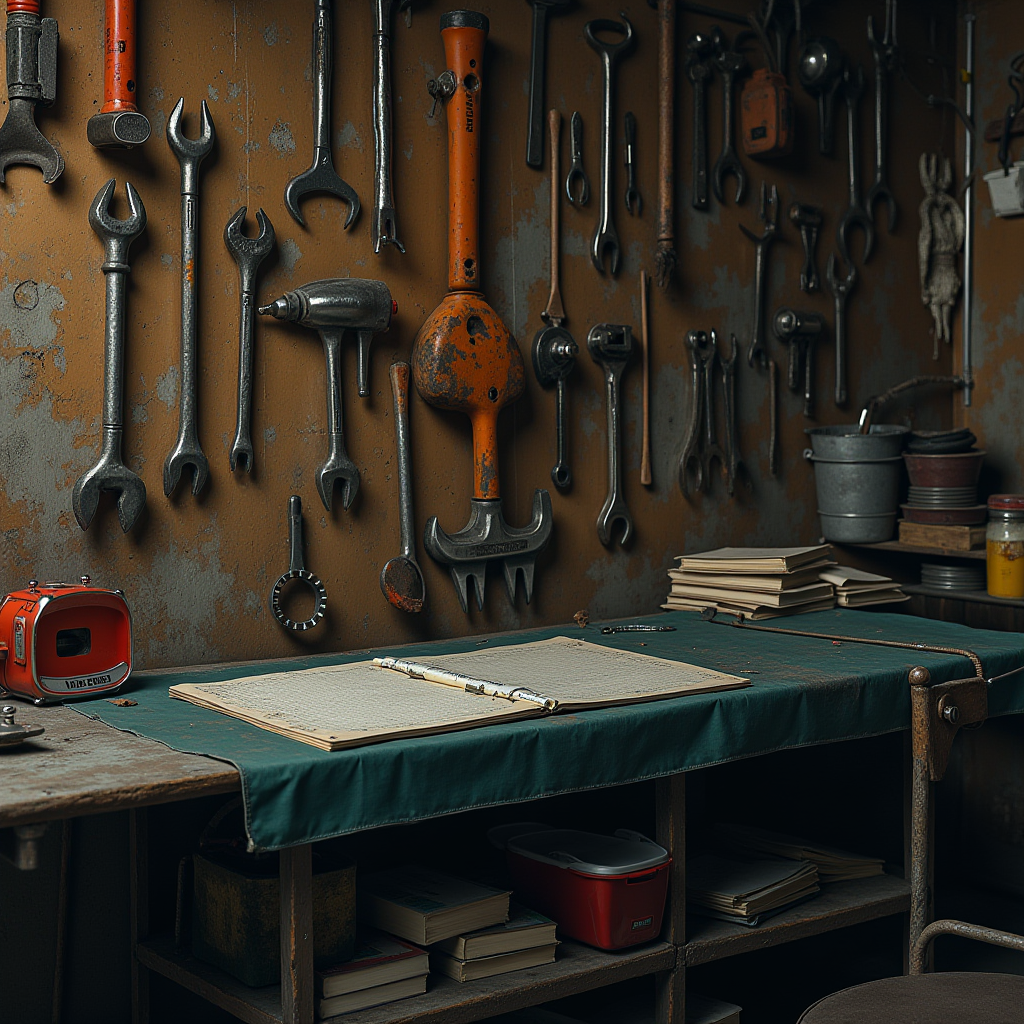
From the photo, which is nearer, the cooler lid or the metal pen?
the metal pen

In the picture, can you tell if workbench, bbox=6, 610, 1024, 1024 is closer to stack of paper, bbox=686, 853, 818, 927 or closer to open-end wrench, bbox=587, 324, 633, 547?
stack of paper, bbox=686, 853, 818, 927

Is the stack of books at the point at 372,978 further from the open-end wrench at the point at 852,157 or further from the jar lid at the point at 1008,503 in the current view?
the open-end wrench at the point at 852,157

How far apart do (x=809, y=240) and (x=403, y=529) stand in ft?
5.38

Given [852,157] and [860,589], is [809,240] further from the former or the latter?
[860,589]

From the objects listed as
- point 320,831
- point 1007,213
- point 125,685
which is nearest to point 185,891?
point 125,685

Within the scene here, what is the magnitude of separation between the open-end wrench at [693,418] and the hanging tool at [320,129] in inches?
45.0

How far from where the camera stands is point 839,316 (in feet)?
12.3

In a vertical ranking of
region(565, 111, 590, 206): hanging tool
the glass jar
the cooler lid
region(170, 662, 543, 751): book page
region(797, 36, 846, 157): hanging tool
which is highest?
region(797, 36, 846, 157): hanging tool

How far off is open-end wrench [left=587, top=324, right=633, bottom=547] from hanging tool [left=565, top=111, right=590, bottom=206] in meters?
0.34

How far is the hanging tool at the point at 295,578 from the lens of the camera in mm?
2730

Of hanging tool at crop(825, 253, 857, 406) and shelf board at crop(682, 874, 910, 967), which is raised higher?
hanging tool at crop(825, 253, 857, 406)

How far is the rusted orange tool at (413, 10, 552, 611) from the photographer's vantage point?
2.86 metres

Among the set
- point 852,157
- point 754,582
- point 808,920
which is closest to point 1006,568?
point 754,582

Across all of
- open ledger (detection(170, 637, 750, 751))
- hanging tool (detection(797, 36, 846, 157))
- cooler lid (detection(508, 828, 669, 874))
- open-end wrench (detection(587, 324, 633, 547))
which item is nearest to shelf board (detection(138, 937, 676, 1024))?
cooler lid (detection(508, 828, 669, 874))
